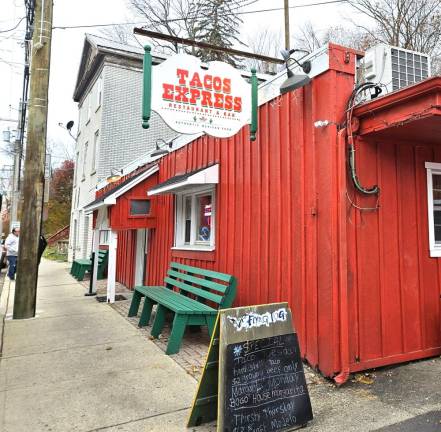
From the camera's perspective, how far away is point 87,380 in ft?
14.2

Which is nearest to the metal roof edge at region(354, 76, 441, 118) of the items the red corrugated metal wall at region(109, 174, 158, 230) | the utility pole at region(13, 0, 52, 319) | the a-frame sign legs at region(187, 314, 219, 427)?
the a-frame sign legs at region(187, 314, 219, 427)

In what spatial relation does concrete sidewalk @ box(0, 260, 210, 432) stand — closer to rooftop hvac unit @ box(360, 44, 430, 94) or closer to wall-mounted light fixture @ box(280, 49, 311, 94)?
wall-mounted light fixture @ box(280, 49, 311, 94)

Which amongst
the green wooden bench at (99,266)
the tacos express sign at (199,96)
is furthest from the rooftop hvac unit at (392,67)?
the green wooden bench at (99,266)

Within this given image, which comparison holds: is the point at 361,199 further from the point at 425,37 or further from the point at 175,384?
the point at 425,37

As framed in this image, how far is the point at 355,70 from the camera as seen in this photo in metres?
4.60

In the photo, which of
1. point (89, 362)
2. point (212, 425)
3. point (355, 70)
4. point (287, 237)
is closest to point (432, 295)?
point (287, 237)

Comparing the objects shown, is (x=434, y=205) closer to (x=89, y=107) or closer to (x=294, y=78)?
(x=294, y=78)

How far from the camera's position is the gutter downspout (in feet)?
13.6

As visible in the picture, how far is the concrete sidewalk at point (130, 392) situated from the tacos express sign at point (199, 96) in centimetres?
276

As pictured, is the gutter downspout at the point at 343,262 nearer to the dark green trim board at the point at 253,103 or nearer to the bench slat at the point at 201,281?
the dark green trim board at the point at 253,103

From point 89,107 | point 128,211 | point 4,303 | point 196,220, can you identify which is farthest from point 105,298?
point 89,107

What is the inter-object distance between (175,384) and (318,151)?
3.02 m

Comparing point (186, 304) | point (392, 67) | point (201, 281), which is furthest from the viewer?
point (201, 281)

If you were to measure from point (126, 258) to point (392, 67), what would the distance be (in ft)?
29.6
